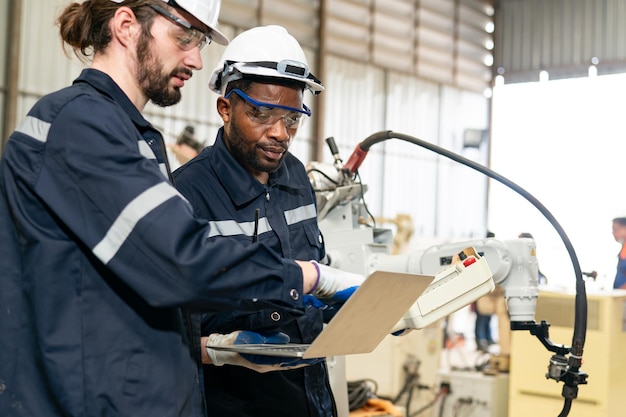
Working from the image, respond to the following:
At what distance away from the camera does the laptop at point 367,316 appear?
1.27 meters

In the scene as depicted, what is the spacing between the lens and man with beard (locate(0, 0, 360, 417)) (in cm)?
116

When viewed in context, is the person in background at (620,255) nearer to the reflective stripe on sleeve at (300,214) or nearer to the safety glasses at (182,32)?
the reflective stripe on sleeve at (300,214)

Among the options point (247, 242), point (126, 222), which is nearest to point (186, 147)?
point (247, 242)

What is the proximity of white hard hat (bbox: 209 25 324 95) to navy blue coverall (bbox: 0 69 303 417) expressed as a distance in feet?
2.12

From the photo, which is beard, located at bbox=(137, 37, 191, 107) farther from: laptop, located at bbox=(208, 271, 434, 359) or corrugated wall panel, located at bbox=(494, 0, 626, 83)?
corrugated wall panel, located at bbox=(494, 0, 626, 83)

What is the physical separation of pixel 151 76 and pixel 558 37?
10.8m

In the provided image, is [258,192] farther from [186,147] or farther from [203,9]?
[186,147]

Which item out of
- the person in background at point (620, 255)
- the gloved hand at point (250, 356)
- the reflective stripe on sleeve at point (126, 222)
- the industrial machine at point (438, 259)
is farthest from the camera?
the person in background at point (620, 255)

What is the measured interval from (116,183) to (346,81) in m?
8.66

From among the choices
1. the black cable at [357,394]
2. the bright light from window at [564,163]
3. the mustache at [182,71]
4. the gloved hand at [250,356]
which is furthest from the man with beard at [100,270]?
the bright light from window at [564,163]

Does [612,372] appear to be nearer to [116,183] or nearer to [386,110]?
[116,183]

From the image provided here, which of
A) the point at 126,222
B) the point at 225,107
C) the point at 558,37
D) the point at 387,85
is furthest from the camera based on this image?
the point at 558,37

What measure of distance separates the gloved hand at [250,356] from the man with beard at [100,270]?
290 millimetres

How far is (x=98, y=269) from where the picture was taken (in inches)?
47.8
